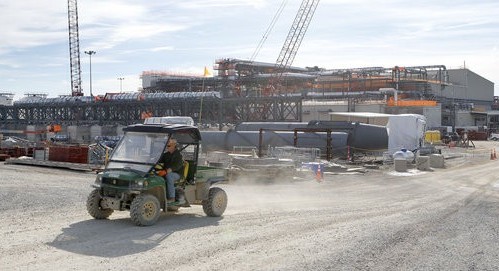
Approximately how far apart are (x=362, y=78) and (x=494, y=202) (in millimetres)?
87757

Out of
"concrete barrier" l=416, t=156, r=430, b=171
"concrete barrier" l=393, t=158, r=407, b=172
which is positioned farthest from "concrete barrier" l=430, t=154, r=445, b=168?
"concrete barrier" l=393, t=158, r=407, b=172

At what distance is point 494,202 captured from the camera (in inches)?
722

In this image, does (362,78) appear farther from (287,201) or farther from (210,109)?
(287,201)

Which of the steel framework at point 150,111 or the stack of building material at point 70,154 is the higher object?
the steel framework at point 150,111

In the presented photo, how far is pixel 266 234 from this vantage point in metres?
11.7

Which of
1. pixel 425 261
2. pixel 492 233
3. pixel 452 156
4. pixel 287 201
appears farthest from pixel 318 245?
pixel 452 156

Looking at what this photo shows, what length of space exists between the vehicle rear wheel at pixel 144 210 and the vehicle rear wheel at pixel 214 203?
6.08ft

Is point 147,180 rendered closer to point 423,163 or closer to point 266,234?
point 266,234

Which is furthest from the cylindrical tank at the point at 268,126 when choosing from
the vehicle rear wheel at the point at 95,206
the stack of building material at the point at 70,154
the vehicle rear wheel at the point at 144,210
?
the vehicle rear wheel at the point at 144,210

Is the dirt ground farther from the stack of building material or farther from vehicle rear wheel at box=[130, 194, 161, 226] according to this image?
the stack of building material

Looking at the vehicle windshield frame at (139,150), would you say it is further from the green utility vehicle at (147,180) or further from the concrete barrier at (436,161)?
the concrete barrier at (436,161)

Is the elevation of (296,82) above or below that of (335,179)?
above

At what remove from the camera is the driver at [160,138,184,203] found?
41.5 feet

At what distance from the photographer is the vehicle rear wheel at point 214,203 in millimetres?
13922
